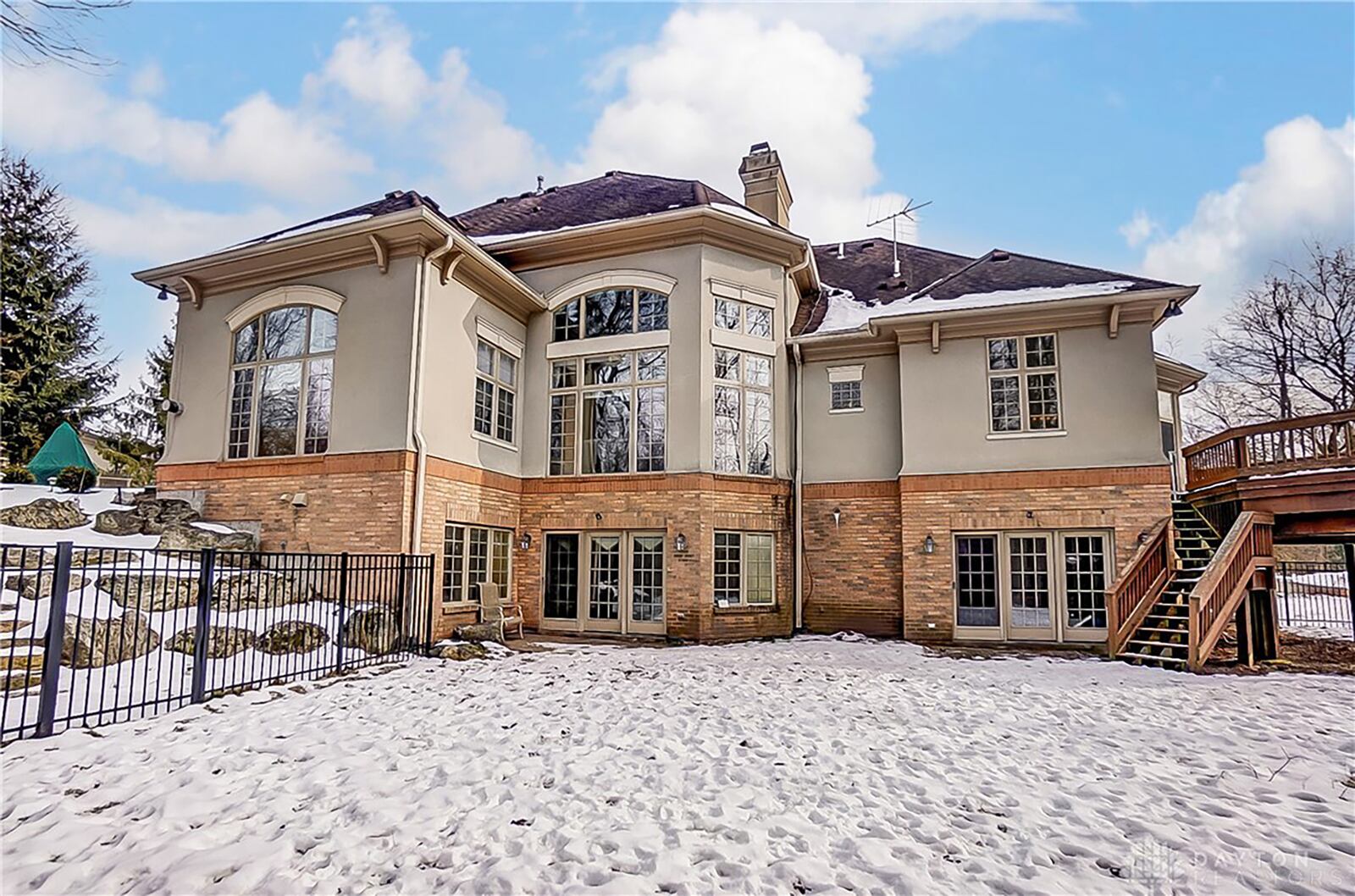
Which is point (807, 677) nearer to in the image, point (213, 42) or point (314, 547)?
point (314, 547)

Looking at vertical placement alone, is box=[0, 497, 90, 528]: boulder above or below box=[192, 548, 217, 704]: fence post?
above

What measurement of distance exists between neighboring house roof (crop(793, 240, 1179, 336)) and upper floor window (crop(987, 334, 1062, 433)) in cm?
79

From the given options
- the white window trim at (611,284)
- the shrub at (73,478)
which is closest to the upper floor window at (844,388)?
the white window trim at (611,284)

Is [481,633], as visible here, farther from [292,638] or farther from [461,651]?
[292,638]

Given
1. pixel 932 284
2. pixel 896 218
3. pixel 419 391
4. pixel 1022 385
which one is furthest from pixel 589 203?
pixel 1022 385

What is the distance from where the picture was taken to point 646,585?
38.9 ft

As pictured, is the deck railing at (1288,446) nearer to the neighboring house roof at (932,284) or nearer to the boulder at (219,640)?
the neighboring house roof at (932,284)

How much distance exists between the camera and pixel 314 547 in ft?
33.8

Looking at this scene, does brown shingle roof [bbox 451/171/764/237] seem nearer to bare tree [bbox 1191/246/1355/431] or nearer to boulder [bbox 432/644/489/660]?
boulder [bbox 432/644/489/660]

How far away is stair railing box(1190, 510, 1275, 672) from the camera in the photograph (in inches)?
342

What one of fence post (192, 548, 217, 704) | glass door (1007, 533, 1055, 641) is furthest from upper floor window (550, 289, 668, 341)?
fence post (192, 548, 217, 704)

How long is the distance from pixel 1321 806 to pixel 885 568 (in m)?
8.29

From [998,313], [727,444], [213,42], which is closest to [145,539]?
[213,42]

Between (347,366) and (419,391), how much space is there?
1466 millimetres
